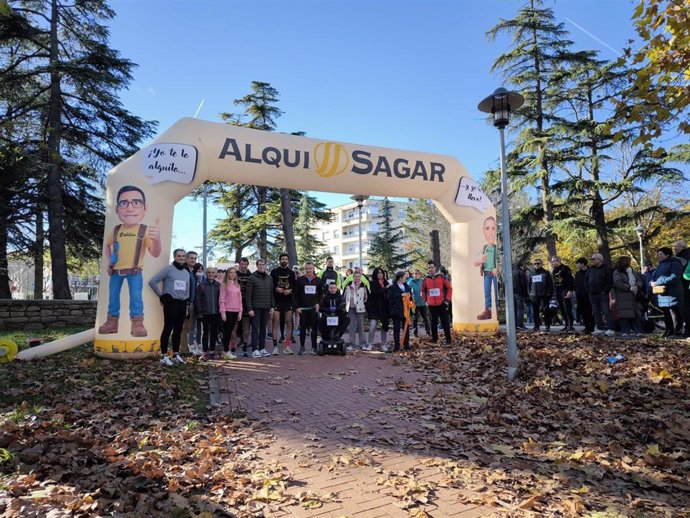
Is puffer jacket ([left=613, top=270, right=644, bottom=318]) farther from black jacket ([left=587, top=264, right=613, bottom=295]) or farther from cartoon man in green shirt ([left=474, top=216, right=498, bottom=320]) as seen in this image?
cartoon man in green shirt ([left=474, top=216, right=498, bottom=320])

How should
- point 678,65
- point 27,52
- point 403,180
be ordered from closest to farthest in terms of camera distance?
1. point 678,65
2. point 403,180
3. point 27,52

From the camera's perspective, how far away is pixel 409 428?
516cm

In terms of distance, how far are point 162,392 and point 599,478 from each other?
559 centimetres

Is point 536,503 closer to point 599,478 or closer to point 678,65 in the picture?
point 599,478

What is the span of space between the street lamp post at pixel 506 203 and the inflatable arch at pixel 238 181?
13.1 ft

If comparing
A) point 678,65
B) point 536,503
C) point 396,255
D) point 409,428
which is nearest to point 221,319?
point 409,428

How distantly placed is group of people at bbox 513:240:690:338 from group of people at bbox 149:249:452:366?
134 inches

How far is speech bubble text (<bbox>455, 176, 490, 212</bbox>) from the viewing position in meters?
12.4

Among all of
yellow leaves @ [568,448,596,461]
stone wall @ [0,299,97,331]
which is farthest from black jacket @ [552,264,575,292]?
stone wall @ [0,299,97,331]

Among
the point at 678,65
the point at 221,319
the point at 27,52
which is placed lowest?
the point at 221,319

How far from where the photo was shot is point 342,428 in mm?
5188

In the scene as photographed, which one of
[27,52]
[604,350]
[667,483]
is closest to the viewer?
[667,483]

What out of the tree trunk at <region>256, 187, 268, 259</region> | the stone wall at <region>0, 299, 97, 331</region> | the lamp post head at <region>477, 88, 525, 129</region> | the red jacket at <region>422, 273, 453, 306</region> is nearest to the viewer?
the lamp post head at <region>477, 88, 525, 129</region>

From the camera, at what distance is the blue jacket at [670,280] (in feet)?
30.2
